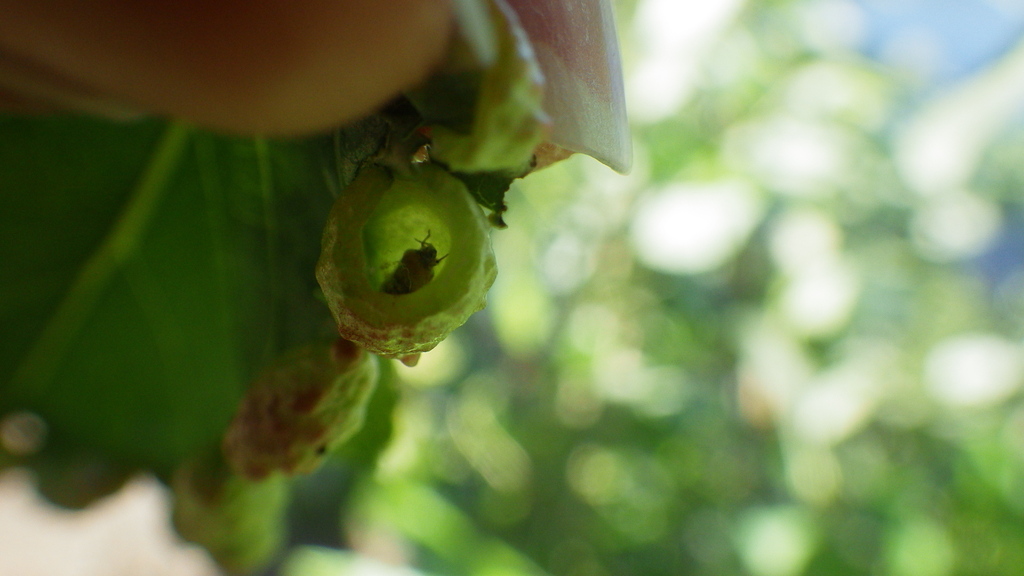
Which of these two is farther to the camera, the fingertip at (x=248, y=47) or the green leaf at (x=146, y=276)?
the green leaf at (x=146, y=276)

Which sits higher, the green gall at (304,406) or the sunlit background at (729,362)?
the green gall at (304,406)

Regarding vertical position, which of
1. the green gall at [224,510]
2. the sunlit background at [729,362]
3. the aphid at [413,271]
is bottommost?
the sunlit background at [729,362]

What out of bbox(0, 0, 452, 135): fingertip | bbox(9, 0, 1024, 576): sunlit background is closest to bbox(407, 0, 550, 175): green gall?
bbox(0, 0, 452, 135): fingertip

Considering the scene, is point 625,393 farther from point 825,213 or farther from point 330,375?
point 330,375

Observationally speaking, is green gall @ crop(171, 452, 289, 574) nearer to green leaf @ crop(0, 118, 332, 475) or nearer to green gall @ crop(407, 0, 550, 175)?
green leaf @ crop(0, 118, 332, 475)

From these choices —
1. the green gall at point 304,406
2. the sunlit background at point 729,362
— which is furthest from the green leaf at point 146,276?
the sunlit background at point 729,362

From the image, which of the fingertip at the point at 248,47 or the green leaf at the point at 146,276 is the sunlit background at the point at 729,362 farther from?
the fingertip at the point at 248,47

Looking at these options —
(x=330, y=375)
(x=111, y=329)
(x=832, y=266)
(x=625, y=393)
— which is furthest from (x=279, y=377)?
(x=625, y=393)
